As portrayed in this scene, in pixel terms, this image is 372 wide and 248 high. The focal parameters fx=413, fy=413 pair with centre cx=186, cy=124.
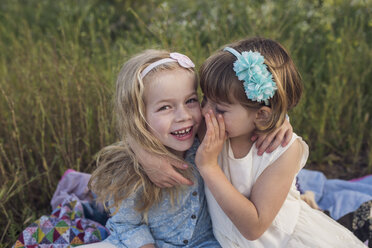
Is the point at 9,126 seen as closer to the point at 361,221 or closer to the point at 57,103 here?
the point at 57,103

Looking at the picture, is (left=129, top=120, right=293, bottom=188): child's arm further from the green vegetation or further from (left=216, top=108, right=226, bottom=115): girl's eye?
the green vegetation

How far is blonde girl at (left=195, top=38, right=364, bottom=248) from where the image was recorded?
65.9 inches

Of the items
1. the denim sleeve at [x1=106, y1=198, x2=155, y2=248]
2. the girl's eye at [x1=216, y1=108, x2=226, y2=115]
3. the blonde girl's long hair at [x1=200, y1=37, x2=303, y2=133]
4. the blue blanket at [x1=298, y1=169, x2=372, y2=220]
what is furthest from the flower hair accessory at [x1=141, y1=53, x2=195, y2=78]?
the blue blanket at [x1=298, y1=169, x2=372, y2=220]

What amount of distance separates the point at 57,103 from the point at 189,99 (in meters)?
1.50

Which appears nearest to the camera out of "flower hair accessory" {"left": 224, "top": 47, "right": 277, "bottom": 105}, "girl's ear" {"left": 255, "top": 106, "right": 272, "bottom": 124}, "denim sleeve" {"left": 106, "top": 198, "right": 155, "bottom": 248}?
"flower hair accessory" {"left": 224, "top": 47, "right": 277, "bottom": 105}

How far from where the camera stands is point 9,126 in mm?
2779

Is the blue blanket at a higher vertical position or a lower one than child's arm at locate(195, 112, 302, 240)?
lower

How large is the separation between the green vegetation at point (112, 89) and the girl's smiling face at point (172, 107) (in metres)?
0.77

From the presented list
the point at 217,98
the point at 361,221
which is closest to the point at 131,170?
the point at 217,98

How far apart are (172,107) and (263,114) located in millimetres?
403

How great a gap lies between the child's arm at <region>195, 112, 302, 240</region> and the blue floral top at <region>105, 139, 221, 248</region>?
307 millimetres

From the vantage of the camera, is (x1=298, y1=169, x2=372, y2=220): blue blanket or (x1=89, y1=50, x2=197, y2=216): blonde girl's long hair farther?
(x1=298, y1=169, x2=372, y2=220): blue blanket

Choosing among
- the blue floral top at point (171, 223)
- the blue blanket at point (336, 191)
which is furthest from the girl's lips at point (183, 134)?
the blue blanket at point (336, 191)

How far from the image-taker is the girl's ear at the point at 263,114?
1.73 meters
